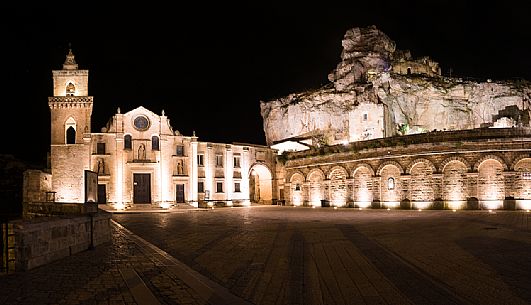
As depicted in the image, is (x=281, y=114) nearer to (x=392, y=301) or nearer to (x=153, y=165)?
(x=153, y=165)

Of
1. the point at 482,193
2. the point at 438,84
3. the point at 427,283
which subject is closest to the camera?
the point at 427,283

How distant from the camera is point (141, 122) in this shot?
44.3 meters

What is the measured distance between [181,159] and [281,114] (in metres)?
35.5

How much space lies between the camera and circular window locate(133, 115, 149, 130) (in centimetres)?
4403

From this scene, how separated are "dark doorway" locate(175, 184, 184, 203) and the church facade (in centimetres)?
10

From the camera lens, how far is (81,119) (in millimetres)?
43625

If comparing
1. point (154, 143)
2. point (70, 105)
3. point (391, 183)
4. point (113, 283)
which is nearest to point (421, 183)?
point (391, 183)

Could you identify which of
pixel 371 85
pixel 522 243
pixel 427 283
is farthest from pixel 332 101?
pixel 427 283

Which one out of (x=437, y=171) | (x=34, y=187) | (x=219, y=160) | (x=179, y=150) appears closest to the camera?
(x=437, y=171)

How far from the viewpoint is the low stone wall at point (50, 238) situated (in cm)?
906

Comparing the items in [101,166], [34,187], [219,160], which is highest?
[219,160]

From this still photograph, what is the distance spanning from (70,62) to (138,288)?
1759 inches

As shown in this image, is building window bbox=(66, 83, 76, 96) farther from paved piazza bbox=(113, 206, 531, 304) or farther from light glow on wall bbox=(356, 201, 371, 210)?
paved piazza bbox=(113, 206, 531, 304)

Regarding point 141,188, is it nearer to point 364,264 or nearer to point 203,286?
point 364,264
